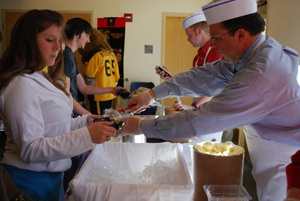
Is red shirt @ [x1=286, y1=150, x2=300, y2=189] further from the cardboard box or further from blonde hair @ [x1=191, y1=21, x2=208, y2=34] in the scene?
blonde hair @ [x1=191, y1=21, x2=208, y2=34]

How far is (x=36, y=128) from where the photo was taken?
0.88 m

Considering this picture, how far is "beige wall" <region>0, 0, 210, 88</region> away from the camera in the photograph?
470 cm

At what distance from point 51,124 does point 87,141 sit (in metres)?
0.16

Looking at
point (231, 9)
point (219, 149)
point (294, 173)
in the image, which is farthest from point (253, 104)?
point (231, 9)

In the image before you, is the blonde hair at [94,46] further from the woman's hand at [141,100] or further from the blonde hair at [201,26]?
the woman's hand at [141,100]

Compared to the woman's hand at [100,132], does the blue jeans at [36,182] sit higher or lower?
lower

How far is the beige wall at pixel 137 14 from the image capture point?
4.70 metres

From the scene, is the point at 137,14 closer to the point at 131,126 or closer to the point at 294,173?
the point at 131,126

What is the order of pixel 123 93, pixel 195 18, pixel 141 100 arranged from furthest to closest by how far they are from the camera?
pixel 195 18
pixel 123 93
pixel 141 100

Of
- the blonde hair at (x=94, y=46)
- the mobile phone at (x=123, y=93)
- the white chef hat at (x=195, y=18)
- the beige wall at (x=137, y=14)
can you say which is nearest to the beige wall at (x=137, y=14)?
the beige wall at (x=137, y=14)

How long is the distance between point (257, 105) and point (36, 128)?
0.78 metres

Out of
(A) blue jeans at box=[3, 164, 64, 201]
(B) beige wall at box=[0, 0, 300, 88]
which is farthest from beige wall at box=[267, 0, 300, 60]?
(A) blue jeans at box=[3, 164, 64, 201]

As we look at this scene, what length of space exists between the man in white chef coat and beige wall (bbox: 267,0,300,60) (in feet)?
6.36

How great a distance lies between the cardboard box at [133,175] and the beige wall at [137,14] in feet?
12.5
